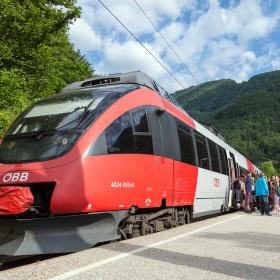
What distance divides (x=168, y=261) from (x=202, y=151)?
7775 mm

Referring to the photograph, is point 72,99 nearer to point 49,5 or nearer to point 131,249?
point 131,249

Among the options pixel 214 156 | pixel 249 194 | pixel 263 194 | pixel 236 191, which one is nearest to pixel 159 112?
pixel 214 156

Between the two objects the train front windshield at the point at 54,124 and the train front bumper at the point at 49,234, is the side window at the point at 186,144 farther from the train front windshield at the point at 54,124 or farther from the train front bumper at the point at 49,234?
the train front bumper at the point at 49,234

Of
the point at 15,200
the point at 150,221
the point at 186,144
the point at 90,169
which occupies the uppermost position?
the point at 186,144

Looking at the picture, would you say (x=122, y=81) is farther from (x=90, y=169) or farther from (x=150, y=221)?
(x=90, y=169)

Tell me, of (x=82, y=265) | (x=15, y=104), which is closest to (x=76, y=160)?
(x=82, y=265)

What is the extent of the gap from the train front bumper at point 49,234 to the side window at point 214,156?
27.6ft

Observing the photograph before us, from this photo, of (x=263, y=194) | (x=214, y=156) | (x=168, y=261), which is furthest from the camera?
(x=263, y=194)

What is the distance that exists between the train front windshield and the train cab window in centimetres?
45

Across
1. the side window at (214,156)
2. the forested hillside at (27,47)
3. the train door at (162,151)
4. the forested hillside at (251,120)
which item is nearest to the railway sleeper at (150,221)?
the train door at (162,151)

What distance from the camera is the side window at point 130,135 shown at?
8.00 meters

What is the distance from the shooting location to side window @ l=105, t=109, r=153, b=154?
800cm

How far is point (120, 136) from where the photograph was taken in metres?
8.18

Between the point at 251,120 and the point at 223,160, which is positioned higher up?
the point at 251,120
